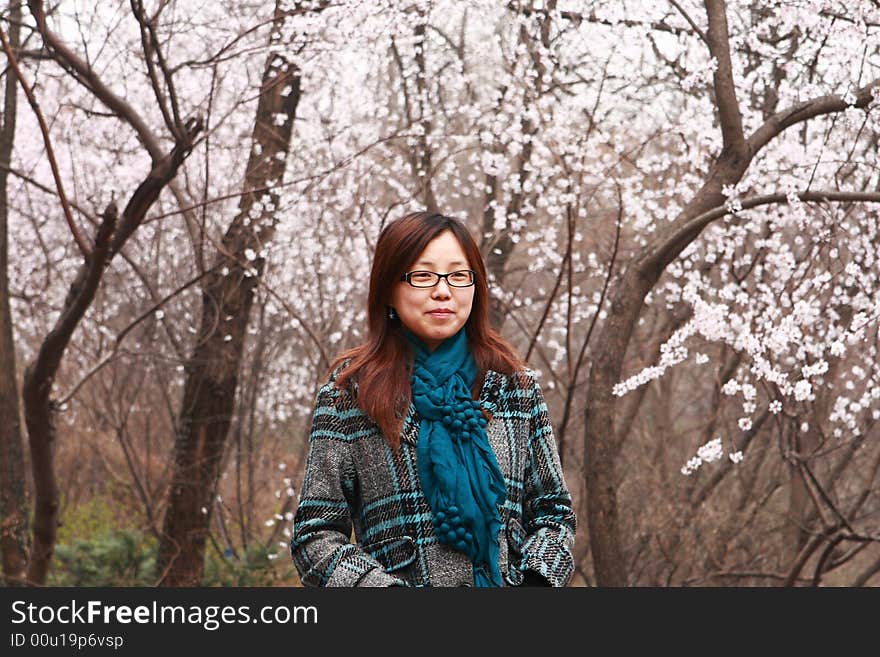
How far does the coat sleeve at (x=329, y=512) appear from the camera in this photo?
73.4 inches

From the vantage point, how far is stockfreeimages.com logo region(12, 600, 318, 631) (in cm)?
188

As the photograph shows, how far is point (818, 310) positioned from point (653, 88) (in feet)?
7.10

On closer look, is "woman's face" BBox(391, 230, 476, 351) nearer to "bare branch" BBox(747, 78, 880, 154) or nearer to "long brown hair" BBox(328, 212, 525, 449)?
"long brown hair" BBox(328, 212, 525, 449)

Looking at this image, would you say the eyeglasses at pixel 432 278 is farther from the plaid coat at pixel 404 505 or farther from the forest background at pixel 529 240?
the forest background at pixel 529 240

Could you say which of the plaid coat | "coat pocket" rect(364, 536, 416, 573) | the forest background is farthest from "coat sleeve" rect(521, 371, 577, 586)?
the forest background

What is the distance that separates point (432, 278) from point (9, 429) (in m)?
5.33

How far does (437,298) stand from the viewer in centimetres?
199

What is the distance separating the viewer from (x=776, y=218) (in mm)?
5582

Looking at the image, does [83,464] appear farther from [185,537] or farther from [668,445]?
[668,445]

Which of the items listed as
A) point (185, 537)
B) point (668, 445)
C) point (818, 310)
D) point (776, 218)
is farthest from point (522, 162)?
point (185, 537)

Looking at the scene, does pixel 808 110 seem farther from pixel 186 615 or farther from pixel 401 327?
pixel 186 615

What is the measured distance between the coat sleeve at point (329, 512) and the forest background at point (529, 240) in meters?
2.44

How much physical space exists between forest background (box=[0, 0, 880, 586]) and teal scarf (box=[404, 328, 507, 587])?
2.38m

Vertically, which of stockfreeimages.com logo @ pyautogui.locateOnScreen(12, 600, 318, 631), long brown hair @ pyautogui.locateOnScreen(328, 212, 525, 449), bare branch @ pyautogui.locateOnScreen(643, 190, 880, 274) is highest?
bare branch @ pyautogui.locateOnScreen(643, 190, 880, 274)
